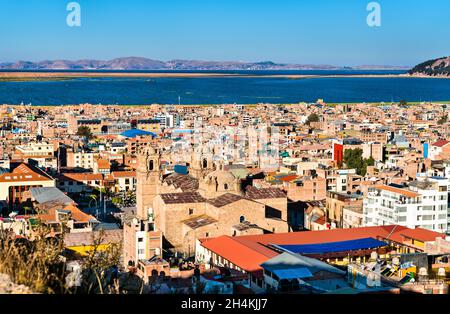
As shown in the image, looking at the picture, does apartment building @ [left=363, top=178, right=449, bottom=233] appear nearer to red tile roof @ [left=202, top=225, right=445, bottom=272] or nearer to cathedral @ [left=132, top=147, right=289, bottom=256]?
red tile roof @ [left=202, top=225, right=445, bottom=272]

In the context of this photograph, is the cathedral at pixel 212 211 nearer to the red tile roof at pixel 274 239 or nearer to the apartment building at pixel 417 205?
the red tile roof at pixel 274 239

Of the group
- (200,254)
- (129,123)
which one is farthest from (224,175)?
(129,123)

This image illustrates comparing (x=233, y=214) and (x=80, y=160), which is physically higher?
(x=233, y=214)

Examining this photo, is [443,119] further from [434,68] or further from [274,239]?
[434,68]

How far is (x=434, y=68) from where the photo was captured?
350 ft

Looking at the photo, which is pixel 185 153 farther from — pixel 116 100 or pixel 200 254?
pixel 116 100

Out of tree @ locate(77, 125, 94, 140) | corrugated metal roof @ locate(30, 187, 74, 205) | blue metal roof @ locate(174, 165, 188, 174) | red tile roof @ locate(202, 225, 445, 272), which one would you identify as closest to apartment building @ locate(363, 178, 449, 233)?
red tile roof @ locate(202, 225, 445, 272)

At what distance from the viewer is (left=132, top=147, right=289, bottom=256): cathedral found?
1116cm

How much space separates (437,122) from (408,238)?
2484 centimetres

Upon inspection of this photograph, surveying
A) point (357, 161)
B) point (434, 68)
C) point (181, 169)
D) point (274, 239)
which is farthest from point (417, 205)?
point (434, 68)

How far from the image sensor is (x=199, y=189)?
1241 centimetres

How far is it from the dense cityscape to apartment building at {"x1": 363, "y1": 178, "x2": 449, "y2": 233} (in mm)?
19

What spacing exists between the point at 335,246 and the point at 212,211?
2201mm

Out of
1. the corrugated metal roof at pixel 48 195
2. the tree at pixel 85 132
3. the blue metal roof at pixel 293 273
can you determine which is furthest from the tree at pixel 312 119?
the blue metal roof at pixel 293 273
